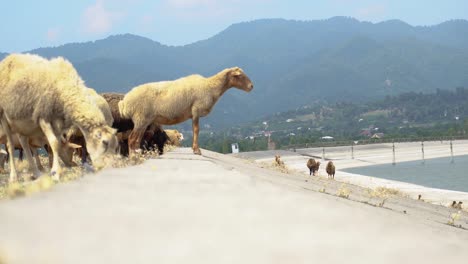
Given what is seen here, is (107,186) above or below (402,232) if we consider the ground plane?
above

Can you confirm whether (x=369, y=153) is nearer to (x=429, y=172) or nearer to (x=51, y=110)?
(x=429, y=172)

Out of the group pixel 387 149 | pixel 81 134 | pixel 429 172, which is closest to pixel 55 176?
pixel 81 134

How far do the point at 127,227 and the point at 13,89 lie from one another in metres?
6.44

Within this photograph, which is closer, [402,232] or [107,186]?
[402,232]

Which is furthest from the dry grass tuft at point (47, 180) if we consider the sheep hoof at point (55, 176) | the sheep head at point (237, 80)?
the sheep head at point (237, 80)

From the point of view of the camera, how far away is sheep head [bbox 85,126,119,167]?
9.92m

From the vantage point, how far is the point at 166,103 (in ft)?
54.7

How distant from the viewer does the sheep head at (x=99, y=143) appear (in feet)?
32.6

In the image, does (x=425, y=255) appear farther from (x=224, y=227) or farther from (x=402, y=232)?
(x=224, y=227)

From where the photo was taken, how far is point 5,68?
10758mm

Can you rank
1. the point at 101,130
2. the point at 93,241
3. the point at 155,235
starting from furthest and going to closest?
the point at 101,130 → the point at 155,235 → the point at 93,241

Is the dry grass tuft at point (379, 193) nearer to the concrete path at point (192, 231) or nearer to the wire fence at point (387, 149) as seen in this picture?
the concrete path at point (192, 231)

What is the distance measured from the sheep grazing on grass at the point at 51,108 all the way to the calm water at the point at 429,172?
172 ft

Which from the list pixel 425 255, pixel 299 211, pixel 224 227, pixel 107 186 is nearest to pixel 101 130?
pixel 107 186
